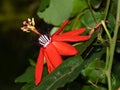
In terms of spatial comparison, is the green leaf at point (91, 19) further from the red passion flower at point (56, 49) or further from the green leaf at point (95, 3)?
the red passion flower at point (56, 49)

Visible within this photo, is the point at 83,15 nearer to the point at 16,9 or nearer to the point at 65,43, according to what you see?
the point at 65,43

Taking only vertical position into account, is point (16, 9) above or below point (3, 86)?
above

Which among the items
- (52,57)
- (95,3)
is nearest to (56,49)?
(52,57)

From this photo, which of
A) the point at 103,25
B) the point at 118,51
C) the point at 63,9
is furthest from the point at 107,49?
the point at 63,9

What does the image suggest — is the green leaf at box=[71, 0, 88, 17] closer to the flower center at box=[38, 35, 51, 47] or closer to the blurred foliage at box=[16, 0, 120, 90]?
the blurred foliage at box=[16, 0, 120, 90]

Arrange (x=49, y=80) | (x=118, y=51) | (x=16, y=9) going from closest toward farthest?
(x=49, y=80) < (x=118, y=51) < (x=16, y=9)

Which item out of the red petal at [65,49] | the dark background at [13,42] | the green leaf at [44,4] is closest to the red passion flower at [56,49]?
the red petal at [65,49]
